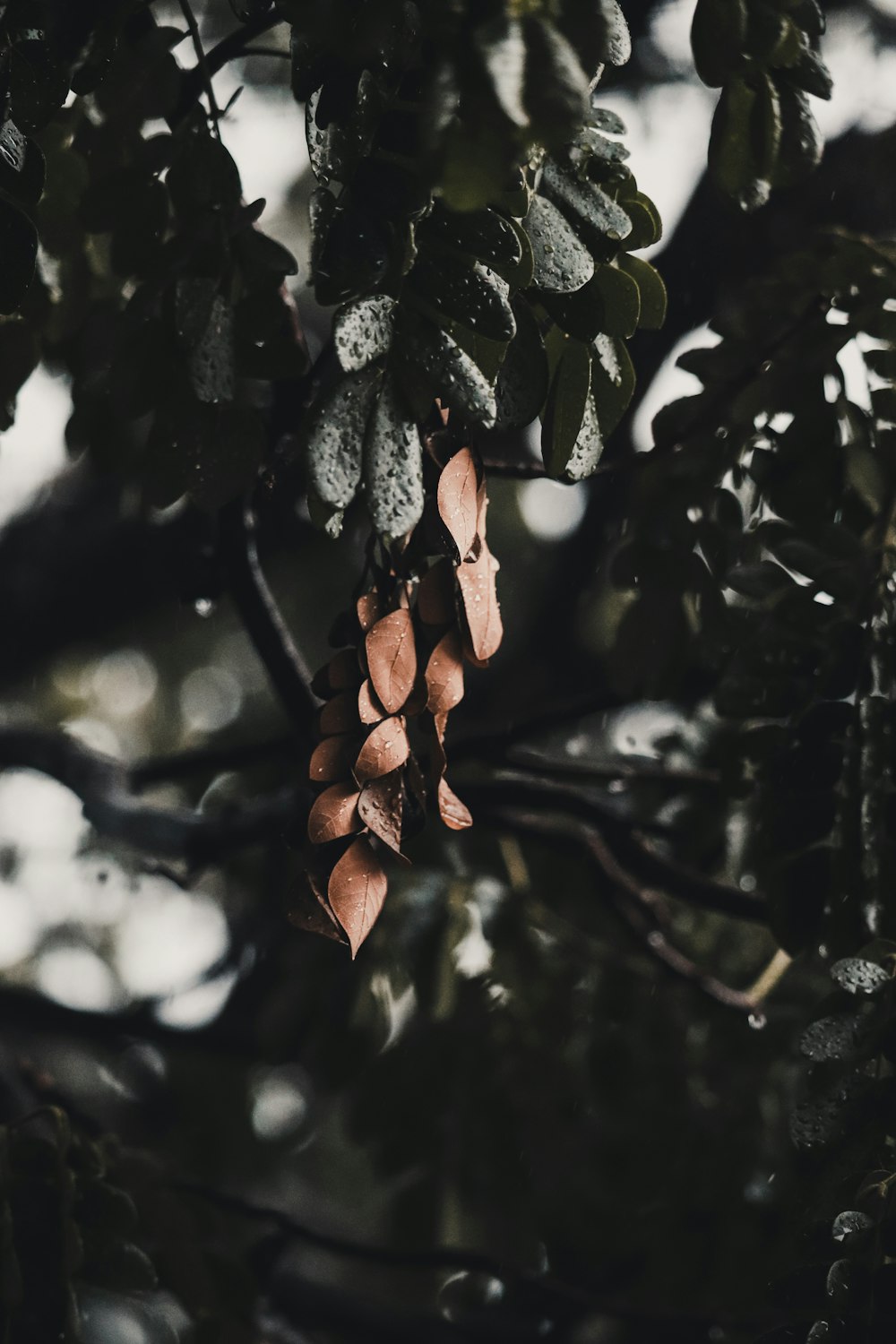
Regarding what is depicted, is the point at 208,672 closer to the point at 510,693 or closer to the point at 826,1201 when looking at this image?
the point at 510,693

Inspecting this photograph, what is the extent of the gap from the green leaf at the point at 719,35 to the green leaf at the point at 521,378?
17 cm

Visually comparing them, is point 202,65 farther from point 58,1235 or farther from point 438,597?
point 58,1235

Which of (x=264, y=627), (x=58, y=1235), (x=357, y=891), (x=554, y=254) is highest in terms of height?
(x=554, y=254)

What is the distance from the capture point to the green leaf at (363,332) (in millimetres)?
659

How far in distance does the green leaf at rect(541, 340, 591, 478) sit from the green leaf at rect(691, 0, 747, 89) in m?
0.17

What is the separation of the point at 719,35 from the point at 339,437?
314mm

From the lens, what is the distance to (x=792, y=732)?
3.65ft

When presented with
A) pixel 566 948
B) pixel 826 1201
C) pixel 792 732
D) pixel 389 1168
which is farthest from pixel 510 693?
pixel 826 1201

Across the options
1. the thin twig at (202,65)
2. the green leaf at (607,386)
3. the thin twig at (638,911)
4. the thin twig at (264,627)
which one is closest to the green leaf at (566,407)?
the green leaf at (607,386)

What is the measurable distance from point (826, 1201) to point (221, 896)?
2958 mm

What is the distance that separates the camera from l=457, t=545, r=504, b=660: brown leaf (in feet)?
2.24

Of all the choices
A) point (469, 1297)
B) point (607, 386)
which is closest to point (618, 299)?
point (607, 386)

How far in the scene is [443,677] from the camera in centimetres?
68

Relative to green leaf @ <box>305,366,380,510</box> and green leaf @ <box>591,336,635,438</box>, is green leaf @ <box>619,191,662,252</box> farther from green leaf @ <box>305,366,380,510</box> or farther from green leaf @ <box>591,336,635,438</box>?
green leaf @ <box>305,366,380,510</box>
